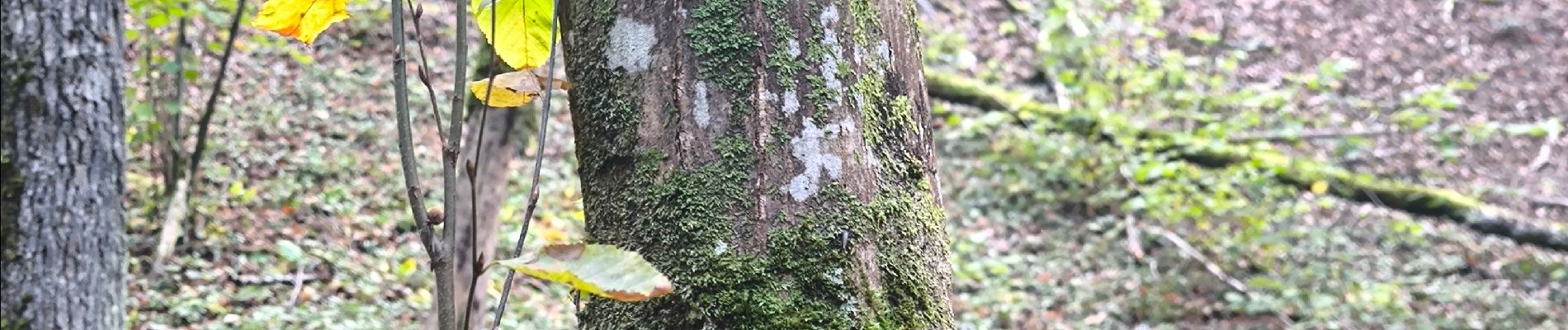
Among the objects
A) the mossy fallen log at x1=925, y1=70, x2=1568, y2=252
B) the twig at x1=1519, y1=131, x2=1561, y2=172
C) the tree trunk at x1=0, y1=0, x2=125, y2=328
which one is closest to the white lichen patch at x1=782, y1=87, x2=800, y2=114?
the tree trunk at x1=0, y1=0, x2=125, y2=328

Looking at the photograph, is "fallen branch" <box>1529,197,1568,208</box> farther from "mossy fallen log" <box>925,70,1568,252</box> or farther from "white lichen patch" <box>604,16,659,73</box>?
"white lichen patch" <box>604,16,659,73</box>

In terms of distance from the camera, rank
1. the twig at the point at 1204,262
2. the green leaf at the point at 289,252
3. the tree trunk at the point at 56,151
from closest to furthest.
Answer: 1. the tree trunk at the point at 56,151
2. the green leaf at the point at 289,252
3. the twig at the point at 1204,262

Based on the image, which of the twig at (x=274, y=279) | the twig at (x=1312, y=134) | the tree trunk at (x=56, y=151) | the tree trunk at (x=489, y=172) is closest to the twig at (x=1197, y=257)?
the twig at (x=1312, y=134)

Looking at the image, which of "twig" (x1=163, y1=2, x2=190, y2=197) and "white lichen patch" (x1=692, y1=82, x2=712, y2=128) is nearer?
"white lichen patch" (x1=692, y1=82, x2=712, y2=128)

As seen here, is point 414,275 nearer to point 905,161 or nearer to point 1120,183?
point 1120,183

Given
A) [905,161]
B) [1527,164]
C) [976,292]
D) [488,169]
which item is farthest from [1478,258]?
[905,161]

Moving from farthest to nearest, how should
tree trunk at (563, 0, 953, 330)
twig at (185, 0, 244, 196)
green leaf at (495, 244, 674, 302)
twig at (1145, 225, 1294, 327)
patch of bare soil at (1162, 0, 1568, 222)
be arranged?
patch of bare soil at (1162, 0, 1568, 222) < twig at (1145, 225, 1294, 327) < twig at (185, 0, 244, 196) < tree trunk at (563, 0, 953, 330) < green leaf at (495, 244, 674, 302)

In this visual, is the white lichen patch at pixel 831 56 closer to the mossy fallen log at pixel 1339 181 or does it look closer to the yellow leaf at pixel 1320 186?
the mossy fallen log at pixel 1339 181
